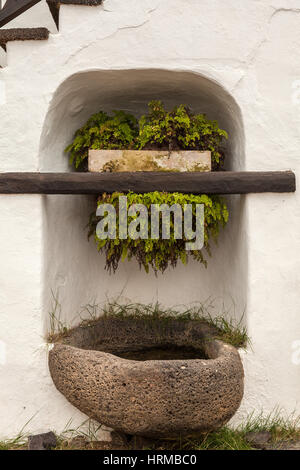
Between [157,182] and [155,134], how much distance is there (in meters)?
0.42

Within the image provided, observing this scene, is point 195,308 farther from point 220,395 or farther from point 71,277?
point 220,395

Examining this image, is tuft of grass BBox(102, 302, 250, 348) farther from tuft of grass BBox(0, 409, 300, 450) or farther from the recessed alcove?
tuft of grass BBox(0, 409, 300, 450)

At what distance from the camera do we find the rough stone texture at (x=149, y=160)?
3387mm

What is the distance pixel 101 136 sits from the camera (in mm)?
3605

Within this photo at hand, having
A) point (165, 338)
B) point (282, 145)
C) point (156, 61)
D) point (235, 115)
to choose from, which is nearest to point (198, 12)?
point (156, 61)

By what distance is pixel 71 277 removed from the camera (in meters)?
3.86

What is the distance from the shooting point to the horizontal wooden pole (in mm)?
3215

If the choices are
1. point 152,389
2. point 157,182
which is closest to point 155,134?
Result: point 157,182

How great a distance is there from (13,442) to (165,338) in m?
1.36

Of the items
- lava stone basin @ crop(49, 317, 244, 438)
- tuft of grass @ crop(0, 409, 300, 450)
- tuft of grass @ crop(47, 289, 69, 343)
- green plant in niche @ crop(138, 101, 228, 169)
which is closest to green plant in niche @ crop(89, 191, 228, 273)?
green plant in niche @ crop(138, 101, 228, 169)

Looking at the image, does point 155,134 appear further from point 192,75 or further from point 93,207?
point 93,207

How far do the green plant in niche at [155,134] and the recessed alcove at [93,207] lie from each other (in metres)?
0.14
